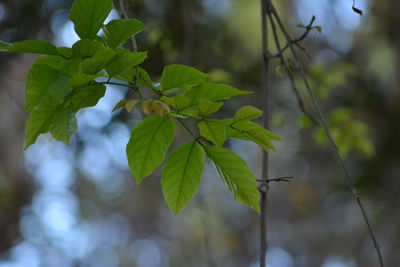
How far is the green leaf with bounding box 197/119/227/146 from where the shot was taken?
733 mm

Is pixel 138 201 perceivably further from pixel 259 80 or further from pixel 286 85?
pixel 259 80

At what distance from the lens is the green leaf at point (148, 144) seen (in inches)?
29.1

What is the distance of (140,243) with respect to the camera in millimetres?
7164

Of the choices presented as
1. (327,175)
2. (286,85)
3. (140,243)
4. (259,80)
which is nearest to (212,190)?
(140,243)

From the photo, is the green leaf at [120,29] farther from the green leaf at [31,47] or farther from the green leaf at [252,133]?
the green leaf at [252,133]

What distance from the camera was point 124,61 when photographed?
0.66 meters

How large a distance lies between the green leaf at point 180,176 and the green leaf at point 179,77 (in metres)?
0.12

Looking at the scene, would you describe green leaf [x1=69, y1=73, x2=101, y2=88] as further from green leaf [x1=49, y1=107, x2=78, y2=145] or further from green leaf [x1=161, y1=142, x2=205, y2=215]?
green leaf [x1=161, y1=142, x2=205, y2=215]

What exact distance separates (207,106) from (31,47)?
0.27 meters

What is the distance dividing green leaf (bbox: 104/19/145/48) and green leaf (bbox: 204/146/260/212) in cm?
23

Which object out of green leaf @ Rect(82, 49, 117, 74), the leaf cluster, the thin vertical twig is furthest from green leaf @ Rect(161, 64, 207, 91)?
the thin vertical twig

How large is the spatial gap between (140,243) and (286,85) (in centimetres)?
469

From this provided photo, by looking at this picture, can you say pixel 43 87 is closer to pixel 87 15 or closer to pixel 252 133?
pixel 87 15

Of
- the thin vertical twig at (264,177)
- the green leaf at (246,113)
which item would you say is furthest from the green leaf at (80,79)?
the thin vertical twig at (264,177)
